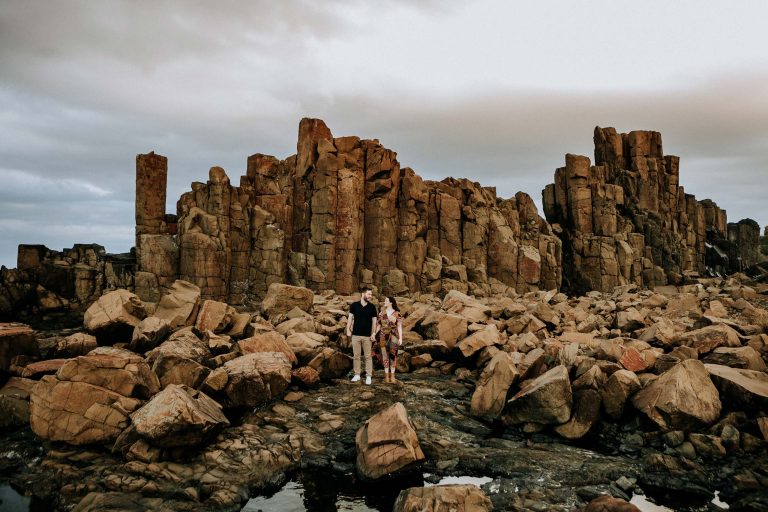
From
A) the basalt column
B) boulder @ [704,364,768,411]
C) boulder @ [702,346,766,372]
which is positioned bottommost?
boulder @ [704,364,768,411]

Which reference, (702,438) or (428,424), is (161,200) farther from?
(702,438)

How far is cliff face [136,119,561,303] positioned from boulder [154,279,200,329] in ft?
53.6

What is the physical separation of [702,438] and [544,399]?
2746 millimetres

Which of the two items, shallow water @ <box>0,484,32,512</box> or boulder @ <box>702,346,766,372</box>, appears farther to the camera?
boulder @ <box>702,346,766,372</box>

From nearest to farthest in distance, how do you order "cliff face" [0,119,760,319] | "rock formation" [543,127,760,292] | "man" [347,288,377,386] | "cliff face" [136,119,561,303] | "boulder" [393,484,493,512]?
"boulder" [393,484,493,512] → "man" [347,288,377,386] → "cliff face" [0,119,760,319] → "cliff face" [136,119,561,303] → "rock formation" [543,127,760,292]

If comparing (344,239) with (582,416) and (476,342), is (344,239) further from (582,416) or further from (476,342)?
(582,416)

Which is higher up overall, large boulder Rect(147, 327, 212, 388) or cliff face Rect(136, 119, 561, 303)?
cliff face Rect(136, 119, 561, 303)

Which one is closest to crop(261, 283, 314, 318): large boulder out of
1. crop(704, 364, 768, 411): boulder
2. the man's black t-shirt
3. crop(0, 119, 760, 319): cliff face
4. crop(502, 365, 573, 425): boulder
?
the man's black t-shirt

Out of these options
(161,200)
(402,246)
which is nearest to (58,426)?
(161,200)

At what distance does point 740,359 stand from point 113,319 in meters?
16.4

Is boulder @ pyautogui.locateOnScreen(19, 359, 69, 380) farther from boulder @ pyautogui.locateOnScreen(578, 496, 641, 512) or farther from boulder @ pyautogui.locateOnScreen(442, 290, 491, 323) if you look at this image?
boulder @ pyautogui.locateOnScreen(442, 290, 491, 323)

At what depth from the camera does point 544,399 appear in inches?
359

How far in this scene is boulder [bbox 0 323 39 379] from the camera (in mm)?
10531

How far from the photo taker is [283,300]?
18.7 meters
